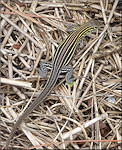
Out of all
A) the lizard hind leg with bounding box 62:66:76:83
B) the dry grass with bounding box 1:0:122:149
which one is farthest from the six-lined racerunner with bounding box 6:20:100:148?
the dry grass with bounding box 1:0:122:149

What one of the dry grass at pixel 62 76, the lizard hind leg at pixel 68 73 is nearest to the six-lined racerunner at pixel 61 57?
the lizard hind leg at pixel 68 73

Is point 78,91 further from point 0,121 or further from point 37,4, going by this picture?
point 37,4

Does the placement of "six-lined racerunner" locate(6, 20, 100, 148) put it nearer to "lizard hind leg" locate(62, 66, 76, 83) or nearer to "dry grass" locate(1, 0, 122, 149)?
"lizard hind leg" locate(62, 66, 76, 83)

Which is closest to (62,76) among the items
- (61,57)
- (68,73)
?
(68,73)

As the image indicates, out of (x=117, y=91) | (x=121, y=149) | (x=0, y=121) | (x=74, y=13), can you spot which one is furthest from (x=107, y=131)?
(x=74, y=13)

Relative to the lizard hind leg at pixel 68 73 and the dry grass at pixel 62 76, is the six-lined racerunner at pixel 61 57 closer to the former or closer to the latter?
the lizard hind leg at pixel 68 73
